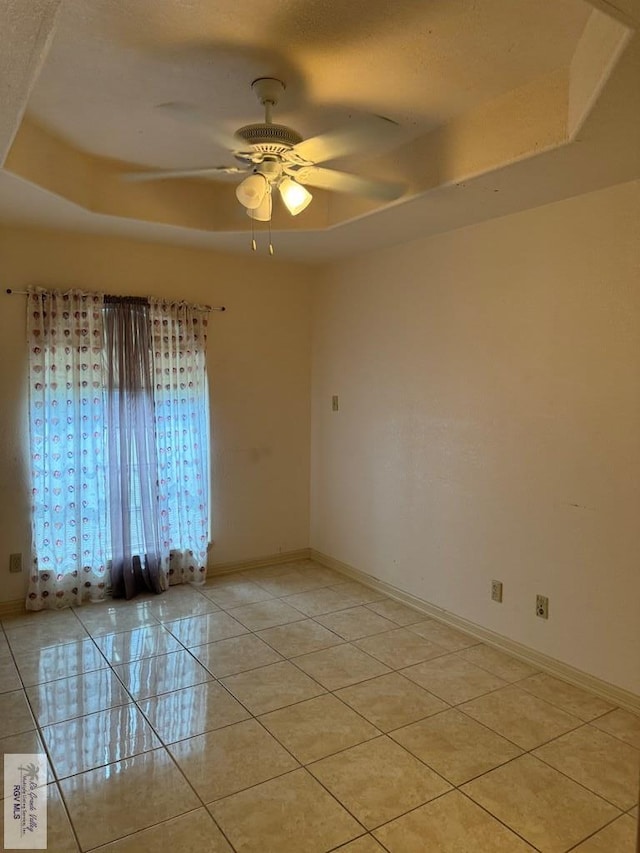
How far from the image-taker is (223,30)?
1937mm

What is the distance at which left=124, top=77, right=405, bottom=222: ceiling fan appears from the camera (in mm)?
2113

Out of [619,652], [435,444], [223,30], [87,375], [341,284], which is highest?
[223,30]

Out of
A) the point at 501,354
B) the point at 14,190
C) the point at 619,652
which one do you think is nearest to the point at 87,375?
the point at 14,190

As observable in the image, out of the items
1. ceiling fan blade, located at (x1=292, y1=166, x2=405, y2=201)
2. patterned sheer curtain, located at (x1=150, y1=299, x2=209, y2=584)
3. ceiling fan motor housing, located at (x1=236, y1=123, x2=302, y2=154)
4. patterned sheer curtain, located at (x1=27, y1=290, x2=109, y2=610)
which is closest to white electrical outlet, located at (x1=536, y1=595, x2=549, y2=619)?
ceiling fan blade, located at (x1=292, y1=166, x2=405, y2=201)

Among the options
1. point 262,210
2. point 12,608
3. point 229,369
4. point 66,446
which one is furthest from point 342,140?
point 12,608

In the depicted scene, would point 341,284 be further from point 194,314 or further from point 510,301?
point 510,301

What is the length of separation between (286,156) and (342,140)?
244 mm

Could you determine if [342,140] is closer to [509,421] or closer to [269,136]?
[269,136]

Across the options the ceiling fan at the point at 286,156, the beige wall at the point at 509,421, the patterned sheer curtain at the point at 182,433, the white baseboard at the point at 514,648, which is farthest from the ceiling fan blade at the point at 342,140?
the white baseboard at the point at 514,648

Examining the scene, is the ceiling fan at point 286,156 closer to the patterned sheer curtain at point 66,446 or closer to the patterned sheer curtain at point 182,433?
the patterned sheer curtain at point 66,446

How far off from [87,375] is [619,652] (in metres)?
3.34

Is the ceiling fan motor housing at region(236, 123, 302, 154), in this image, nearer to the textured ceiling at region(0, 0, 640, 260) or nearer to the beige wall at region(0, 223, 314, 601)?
the textured ceiling at region(0, 0, 640, 260)

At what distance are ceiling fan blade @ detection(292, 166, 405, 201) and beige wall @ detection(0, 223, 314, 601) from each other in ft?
6.43

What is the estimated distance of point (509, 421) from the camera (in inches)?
126
